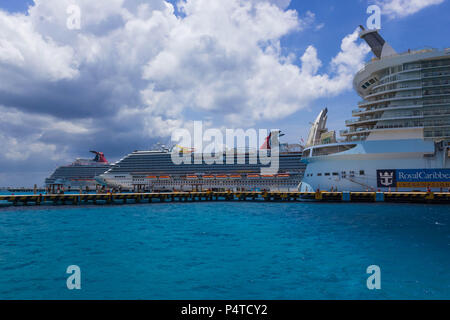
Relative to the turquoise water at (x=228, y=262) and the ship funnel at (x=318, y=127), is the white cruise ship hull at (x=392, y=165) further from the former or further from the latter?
Answer: the turquoise water at (x=228, y=262)

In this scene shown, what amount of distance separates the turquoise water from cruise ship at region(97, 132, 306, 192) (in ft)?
228

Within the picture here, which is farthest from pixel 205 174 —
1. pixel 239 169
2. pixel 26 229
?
pixel 26 229

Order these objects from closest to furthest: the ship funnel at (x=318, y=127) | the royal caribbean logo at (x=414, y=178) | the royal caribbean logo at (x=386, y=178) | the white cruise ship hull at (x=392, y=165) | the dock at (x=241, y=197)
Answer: the white cruise ship hull at (x=392, y=165) < the royal caribbean logo at (x=414, y=178) < the dock at (x=241, y=197) < the royal caribbean logo at (x=386, y=178) < the ship funnel at (x=318, y=127)

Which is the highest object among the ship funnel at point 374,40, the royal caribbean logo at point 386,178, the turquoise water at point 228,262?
the ship funnel at point 374,40

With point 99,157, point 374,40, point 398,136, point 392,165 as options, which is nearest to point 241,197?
point 392,165

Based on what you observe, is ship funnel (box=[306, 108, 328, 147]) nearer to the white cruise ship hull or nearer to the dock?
the white cruise ship hull

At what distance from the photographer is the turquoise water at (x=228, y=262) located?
7.43 m

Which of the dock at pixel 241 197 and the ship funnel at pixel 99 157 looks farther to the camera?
the ship funnel at pixel 99 157

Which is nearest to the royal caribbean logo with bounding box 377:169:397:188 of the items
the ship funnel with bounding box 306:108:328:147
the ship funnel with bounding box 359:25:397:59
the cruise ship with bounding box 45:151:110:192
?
the ship funnel with bounding box 306:108:328:147

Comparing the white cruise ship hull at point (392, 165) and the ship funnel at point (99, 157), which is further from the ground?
the ship funnel at point (99, 157)

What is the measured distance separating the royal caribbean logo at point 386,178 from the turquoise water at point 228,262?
17829 mm

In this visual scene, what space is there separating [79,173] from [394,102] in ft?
352

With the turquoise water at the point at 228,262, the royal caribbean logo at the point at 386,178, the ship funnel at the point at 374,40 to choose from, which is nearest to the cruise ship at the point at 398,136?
the royal caribbean logo at the point at 386,178

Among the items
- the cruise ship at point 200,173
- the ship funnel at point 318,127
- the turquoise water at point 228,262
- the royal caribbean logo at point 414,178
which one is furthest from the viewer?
the cruise ship at point 200,173
